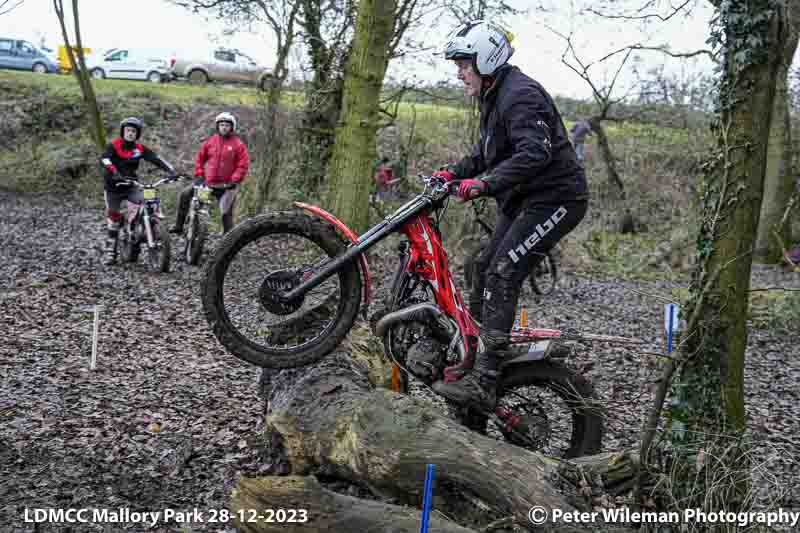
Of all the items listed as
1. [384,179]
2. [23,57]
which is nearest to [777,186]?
[384,179]

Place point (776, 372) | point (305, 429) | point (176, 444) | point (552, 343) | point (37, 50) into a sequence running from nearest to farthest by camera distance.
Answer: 1. point (305, 429)
2. point (552, 343)
3. point (176, 444)
4. point (776, 372)
5. point (37, 50)

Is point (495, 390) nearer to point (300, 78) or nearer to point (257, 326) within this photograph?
point (257, 326)

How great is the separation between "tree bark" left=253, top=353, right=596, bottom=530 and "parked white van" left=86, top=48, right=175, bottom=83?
2744cm

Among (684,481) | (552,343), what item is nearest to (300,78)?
(552,343)

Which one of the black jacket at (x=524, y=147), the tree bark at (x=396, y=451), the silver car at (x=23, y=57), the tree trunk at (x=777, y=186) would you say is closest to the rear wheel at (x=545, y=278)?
the tree trunk at (x=777, y=186)

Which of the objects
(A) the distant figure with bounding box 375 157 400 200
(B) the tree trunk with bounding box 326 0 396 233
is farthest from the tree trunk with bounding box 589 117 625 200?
(B) the tree trunk with bounding box 326 0 396 233

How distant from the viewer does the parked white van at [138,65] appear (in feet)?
95.2

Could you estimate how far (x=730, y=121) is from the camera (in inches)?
145

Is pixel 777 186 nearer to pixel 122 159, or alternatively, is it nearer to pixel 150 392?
→ pixel 122 159

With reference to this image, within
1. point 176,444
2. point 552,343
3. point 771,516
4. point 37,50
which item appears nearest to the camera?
point 771,516

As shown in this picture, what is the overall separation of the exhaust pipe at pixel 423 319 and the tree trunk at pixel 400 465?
0.39 metres

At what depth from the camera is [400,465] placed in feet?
11.7

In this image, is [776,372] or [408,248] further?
[776,372]

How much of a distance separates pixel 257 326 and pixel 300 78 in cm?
1034
